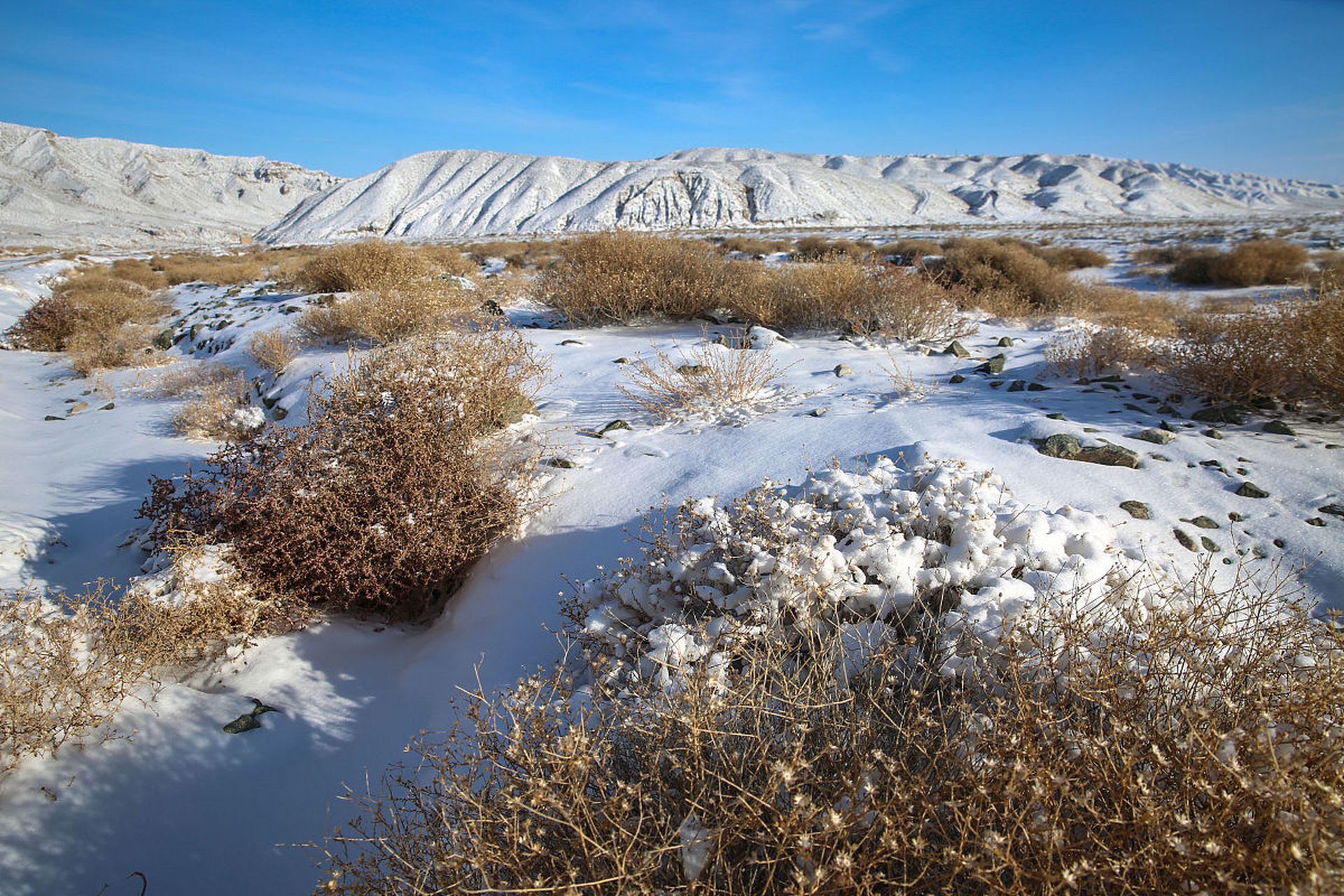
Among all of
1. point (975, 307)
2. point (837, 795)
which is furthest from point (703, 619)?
point (975, 307)

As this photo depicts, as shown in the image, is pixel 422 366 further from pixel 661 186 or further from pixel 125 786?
pixel 661 186

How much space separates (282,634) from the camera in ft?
8.72

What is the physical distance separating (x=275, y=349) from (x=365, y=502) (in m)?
4.45

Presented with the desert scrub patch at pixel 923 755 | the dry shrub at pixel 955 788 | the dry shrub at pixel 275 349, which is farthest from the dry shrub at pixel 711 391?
the dry shrub at pixel 275 349

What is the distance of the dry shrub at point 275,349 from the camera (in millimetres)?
6093

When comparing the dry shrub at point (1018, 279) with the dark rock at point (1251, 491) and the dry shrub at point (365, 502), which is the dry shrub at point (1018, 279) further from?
the dry shrub at point (365, 502)

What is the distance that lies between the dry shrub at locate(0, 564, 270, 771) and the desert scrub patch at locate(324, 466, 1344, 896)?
41.9 inches

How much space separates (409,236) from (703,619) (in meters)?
66.8

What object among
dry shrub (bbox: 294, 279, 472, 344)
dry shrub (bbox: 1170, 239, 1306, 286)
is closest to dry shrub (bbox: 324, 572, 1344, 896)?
dry shrub (bbox: 294, 279, 472, 344)

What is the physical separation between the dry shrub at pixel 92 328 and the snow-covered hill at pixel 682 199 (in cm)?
3883

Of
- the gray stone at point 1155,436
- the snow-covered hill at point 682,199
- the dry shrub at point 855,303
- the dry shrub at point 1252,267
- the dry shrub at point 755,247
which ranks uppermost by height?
the snow-covered hill at point 682,199

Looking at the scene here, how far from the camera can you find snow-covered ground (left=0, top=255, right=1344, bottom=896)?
1.91 m

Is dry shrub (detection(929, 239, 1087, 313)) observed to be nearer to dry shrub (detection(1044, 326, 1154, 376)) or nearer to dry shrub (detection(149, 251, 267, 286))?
dry shrub (detection(1044, 326, 1154, 376))

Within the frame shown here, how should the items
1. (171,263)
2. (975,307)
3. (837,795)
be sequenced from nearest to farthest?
(837,795), (975,307), (171,263)
